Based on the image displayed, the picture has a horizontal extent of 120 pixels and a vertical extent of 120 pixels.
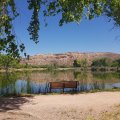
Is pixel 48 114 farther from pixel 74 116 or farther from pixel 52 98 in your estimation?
pixel 52 98

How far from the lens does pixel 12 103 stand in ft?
66.0

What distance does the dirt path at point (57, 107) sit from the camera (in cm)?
1688

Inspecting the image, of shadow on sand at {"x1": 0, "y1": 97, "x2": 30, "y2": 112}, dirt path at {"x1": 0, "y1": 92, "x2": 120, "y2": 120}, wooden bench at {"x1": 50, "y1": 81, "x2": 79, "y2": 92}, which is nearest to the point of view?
dirt path at {"x1": 0, "y1": 92, "x2": 120, "y2": 120}

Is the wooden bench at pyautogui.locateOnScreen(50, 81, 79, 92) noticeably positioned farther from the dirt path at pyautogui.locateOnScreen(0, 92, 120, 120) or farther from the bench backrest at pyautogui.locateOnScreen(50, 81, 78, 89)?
the dirt path at pyautogui.locateOnScreen(0, 92, 120, 120)

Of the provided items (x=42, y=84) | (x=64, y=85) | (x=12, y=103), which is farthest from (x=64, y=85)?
(x=42, y=84)

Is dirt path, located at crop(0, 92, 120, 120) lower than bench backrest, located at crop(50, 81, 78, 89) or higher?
lower

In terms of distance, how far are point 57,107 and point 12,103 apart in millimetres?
2777

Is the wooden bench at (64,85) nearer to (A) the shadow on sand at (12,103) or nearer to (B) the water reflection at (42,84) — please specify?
(B) the water reflection at (42,84)

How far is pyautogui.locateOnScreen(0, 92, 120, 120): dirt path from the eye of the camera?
55.4 ft

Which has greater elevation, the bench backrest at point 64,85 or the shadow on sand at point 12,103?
the bench backrest at point 64,85

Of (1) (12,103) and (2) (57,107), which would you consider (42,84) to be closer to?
(1) (12,103)

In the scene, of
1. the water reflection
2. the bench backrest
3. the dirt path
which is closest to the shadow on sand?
the dirt path

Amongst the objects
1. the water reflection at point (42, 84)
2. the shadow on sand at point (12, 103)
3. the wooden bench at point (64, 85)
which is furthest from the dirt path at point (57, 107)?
the wooden bench at point (64, 85)

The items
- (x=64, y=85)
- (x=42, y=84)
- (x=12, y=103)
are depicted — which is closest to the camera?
(x=12, y=103)
